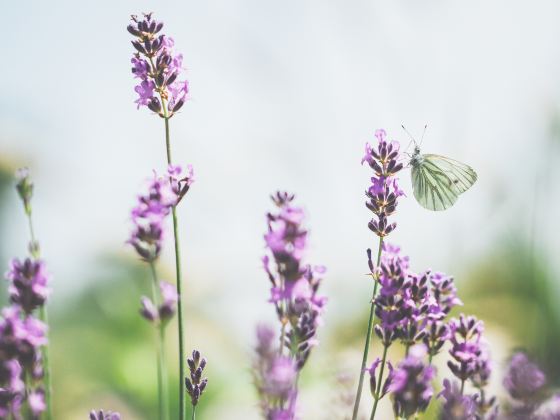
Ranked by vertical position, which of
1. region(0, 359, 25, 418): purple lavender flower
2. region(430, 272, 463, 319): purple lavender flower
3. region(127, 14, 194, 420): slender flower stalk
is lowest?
region(0, 359, 25, 418): purple lavender flower

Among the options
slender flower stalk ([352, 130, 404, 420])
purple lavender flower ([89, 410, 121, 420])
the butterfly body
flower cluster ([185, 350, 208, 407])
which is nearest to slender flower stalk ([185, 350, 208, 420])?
flower cluster ([185, 350, 208, 407])

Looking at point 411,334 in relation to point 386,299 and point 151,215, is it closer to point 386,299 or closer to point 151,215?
point 386,299

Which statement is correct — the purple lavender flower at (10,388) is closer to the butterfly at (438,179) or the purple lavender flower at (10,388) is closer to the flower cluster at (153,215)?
the flower cluster at (153,215)

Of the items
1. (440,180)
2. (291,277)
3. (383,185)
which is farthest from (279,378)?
(440,180)

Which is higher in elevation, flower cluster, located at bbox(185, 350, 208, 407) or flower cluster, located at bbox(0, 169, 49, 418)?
flower cluster, located at bbox(0, 169, 49, 418)

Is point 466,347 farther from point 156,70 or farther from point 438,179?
point 438,179

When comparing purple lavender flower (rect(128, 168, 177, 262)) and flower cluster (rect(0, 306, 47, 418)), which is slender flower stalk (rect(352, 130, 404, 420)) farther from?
flower cluster (rect(0, 306, 47, 418))

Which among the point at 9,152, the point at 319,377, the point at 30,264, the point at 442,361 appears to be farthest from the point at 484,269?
the point at 30,264
